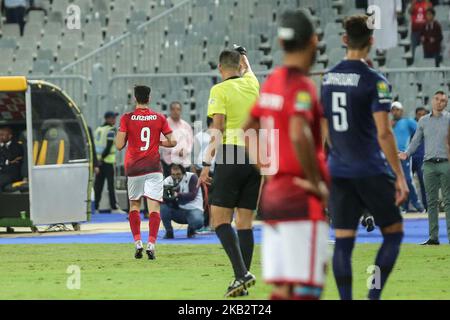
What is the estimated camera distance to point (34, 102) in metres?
22.2

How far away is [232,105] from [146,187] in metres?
4.60

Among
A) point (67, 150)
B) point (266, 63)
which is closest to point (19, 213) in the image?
point (67, 150)

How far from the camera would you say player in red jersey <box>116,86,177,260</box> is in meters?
16.2

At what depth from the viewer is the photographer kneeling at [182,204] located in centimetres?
2042

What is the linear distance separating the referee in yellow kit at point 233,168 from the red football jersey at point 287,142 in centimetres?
407

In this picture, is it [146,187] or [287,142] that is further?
[146,187]

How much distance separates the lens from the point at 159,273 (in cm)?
1425

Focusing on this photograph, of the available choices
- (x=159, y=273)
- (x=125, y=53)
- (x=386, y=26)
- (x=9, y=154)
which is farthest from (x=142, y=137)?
(x=125, y=53)

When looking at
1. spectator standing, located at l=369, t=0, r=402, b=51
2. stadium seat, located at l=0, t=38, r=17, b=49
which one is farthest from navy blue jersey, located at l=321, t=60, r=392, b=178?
stadium seat, located at l=0, t=38, r=17, b=49

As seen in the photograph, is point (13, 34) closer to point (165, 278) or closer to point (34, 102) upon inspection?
point (34, 102)

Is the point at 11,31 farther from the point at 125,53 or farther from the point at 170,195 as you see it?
the point at 170,195

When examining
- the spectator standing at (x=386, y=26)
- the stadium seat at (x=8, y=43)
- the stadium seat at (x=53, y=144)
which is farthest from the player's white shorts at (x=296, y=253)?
the stadium seat at (x=8, y=43)

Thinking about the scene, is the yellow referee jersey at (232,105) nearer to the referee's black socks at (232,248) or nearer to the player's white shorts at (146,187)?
the referee's black socks at (232,248)

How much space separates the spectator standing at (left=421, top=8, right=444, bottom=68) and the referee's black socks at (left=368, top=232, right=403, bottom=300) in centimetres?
1986
